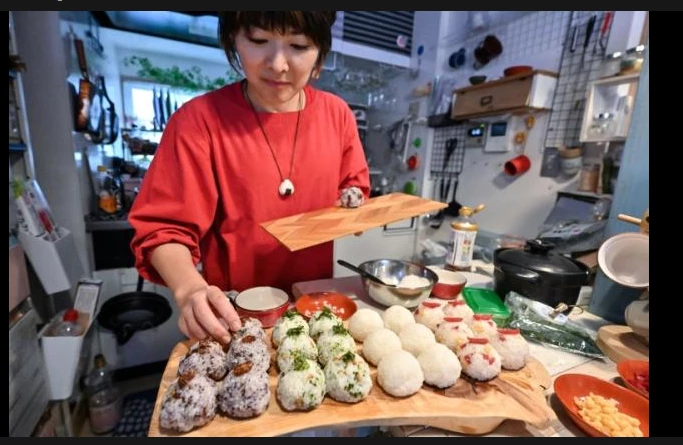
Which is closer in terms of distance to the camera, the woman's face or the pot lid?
the woman's face

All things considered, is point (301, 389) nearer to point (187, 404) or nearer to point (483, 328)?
point (187, 404)

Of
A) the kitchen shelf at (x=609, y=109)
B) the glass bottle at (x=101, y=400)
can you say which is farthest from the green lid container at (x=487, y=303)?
the glass bottle at (x=101, y=400)

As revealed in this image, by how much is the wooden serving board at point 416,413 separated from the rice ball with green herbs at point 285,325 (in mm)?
109

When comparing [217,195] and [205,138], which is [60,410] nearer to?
[217,195]

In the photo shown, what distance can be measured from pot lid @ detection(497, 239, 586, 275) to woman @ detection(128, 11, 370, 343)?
1.60 feet

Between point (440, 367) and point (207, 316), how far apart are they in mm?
451

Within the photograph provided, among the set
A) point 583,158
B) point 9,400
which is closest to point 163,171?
point 9,400

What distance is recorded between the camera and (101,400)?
1.59 metres

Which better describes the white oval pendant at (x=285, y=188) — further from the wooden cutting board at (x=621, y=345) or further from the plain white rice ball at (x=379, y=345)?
the wooden cutting board at (x=621, y=345)

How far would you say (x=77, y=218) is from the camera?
1.71 m

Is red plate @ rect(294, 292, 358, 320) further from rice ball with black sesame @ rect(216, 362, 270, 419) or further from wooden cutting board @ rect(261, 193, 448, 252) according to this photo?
rice ball with black sesame @ rect(216, 362, 270, 419)

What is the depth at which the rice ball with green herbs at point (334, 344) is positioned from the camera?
2.05 feet

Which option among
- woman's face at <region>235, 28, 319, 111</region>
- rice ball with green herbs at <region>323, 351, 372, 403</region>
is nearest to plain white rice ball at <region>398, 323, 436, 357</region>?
rice ball with green herbs at <region>323, 351, 372, 403</region>

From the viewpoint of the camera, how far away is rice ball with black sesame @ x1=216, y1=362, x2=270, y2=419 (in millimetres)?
501
